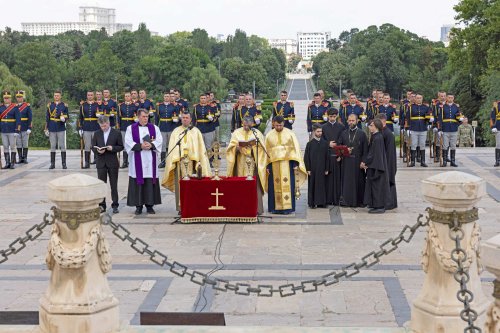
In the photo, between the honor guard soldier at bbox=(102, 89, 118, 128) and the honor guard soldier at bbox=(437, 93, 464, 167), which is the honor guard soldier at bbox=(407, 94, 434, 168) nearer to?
the honor guard soldier at bbox=(437, 93, 464, 167)

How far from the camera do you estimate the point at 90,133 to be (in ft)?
65.9

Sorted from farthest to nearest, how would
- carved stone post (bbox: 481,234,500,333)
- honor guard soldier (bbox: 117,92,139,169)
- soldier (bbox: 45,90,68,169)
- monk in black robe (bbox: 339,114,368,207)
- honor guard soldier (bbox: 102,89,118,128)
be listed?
honor guard soldier (bbox: 102,89,118,128) → honor guard soldier (bbox: 117,92,139,169) → soldier (bbox: 45,90,68,169) → monk in black robe (bbox: 339,114,368,207) → carved stone post (bbox: 481,234,500,333)

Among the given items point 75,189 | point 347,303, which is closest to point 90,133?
point 347,303

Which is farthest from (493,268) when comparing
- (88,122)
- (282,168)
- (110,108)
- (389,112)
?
(110,108)

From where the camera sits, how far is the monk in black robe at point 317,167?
570 inches

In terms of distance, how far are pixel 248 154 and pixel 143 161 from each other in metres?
1.82

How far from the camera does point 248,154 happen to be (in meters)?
13.6

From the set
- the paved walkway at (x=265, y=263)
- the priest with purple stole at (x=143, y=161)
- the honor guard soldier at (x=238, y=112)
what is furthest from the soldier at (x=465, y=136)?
the priest with purple stole at (x=143, y=161)

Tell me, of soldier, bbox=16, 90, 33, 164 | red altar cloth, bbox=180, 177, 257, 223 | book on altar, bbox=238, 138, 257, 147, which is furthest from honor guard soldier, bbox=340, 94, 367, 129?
soldier, bbox=16, 90, 33, 164

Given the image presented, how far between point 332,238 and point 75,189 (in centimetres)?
629

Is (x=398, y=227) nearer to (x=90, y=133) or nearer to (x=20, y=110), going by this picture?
(x=90, y=133)

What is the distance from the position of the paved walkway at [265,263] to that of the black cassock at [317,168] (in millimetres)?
360

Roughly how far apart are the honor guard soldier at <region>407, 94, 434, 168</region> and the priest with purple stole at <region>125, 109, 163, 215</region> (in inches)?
330

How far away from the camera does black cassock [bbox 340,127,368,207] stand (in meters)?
14.4
